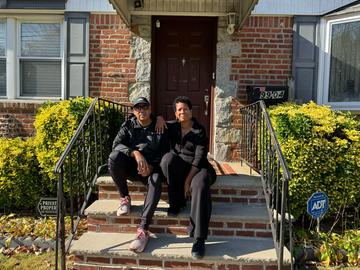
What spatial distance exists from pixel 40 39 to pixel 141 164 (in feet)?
11.6

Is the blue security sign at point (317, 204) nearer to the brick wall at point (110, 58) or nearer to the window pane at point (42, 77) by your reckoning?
the brick wall at point (110, 58)

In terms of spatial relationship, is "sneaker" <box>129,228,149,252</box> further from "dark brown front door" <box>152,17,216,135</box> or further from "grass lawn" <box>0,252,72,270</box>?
"dark brown front door" <box>152,17,216,135</box>

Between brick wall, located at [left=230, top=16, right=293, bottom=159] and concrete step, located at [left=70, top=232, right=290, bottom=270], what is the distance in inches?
97.0

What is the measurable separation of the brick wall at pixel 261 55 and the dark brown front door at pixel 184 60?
0.47 meters

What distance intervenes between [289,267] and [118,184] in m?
1.78

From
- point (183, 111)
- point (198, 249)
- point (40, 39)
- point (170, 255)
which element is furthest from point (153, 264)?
point (40, 39)

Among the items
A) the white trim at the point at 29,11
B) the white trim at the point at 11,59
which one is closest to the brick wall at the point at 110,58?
the white trim at the point at 29,11

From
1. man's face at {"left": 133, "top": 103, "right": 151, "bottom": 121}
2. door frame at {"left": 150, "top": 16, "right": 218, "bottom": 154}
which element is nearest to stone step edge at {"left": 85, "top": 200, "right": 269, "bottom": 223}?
man's face at {"left": 133, "top": 103, "right": 151, "bottom": 121}

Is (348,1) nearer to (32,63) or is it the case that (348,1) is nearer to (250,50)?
(250,50)

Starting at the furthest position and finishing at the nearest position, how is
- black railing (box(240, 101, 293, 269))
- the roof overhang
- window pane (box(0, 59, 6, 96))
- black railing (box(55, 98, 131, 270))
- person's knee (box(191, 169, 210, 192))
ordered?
1. window pane (box(0, 59, 6, 96))
2. the roof overhang
3. black railing (box(55, 98, 131, 270))
4. person's knee (box(191, 169, 210, 192))
5. black railing (box(240, 101, 293, 269))

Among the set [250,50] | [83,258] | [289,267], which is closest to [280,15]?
[250,50]

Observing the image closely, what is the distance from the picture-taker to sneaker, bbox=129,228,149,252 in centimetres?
357

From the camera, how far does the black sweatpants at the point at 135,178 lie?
3.69m

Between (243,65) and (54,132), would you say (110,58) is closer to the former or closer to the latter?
(54,132)
